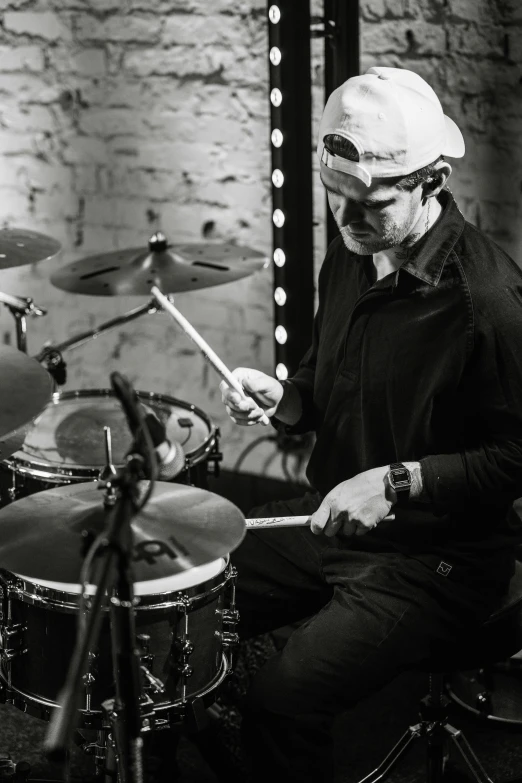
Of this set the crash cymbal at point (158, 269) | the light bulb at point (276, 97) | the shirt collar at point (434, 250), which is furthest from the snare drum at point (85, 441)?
the light bulb at point (276, 97)

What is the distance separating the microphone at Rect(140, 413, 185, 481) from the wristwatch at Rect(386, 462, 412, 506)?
0.44 m

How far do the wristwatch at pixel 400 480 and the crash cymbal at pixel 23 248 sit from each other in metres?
1.14

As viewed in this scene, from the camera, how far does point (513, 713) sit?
276 cm

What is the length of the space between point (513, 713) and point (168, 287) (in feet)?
4.69

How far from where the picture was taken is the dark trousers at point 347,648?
2.05m

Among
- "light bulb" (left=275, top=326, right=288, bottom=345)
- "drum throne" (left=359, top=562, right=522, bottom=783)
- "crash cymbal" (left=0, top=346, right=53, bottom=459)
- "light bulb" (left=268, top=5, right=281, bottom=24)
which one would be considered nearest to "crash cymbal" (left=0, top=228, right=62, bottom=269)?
"crash cymbal" (left=0, top=346, right=53, bottom=459)

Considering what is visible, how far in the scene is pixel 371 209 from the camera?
204 cm

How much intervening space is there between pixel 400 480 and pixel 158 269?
1022mm

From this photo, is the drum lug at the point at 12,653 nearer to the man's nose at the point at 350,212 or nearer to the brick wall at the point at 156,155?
the man's nose at the point at 350,212

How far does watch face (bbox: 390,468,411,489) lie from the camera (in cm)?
206

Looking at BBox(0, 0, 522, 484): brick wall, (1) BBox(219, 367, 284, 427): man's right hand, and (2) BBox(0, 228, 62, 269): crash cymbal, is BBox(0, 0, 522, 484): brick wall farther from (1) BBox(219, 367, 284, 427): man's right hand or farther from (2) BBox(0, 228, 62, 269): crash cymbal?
(1) BBox(219, 367, 284, 427): man's right hand

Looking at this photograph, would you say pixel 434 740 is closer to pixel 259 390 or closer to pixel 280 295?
pixel 259 390

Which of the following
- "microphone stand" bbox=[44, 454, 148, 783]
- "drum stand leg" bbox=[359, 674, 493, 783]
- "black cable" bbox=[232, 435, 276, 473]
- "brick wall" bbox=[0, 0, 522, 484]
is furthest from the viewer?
"black cable" bbox=[232, 435, 276, 473]

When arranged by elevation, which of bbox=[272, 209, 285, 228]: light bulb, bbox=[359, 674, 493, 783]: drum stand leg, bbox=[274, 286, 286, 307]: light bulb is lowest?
bbox=[359, 674, 493, 783]: drum stand leg
